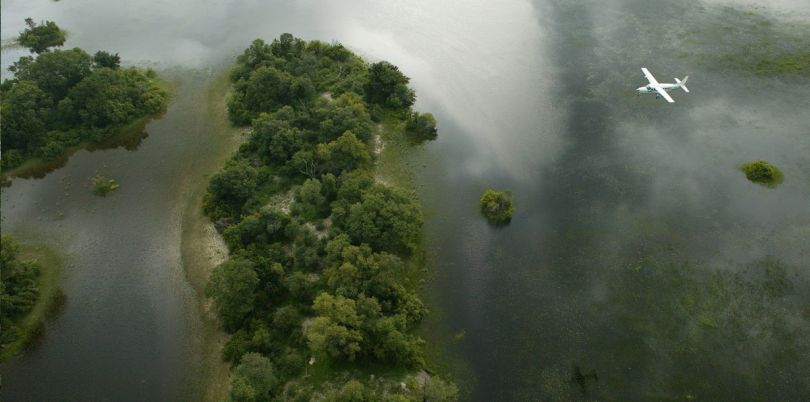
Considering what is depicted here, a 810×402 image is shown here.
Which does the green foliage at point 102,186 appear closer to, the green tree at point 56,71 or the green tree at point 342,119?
the green tree at point 56,71

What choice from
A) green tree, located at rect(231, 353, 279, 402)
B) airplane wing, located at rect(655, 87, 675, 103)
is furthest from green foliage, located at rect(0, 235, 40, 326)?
airplane wing, located at rect(655, 87, 675, 103)

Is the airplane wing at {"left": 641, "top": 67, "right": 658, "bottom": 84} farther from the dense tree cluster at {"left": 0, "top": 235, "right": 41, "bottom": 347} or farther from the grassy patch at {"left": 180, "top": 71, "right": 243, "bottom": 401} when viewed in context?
the dense tree cluster at {"left": 0, "top": 235, "right": 41, "bottom": 347}

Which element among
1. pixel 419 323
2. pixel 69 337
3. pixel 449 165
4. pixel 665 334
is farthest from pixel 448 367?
Result: pixel 69 337

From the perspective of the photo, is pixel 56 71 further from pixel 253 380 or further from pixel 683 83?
pixel 683 83

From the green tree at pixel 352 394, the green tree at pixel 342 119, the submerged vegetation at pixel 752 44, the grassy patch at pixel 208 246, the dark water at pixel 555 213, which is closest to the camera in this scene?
the green tree at pixel 352 394

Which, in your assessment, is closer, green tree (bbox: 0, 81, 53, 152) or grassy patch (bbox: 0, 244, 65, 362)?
grassy patch (bbox: 0, 244, 65, 362)

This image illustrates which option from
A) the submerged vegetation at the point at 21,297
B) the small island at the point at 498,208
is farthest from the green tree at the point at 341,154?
the submerged vegetation at the point at 21,297
